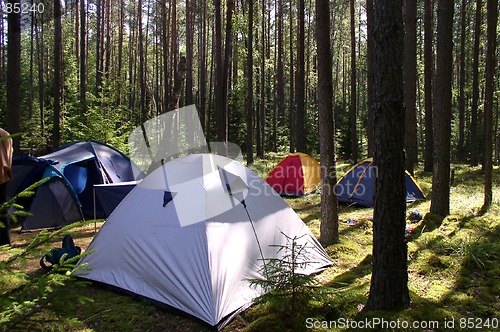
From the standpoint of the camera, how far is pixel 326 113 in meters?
6.02

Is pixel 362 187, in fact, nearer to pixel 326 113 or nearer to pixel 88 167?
pixel 326 113

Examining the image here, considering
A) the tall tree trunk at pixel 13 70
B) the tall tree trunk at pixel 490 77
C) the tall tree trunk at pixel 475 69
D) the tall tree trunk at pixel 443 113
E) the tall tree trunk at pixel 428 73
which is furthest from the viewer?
the tall tree trunk at pixel 475 69

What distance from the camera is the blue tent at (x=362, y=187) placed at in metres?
9.53

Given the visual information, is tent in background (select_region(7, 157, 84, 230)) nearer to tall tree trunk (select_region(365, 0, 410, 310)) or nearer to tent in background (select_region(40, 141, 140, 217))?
tent in background (select_region(40, 141, 140, 217))

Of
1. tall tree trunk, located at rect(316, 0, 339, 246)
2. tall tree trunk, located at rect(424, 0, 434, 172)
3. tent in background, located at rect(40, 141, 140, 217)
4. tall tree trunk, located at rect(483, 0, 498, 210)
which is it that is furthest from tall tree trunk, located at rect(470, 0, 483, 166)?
tent in background, located at rect(40, 141, 140, 217)

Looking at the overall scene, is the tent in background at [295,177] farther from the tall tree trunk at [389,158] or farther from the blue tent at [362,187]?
the tall tree trunk at [389,158]

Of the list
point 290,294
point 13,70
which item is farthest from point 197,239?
point 13,70

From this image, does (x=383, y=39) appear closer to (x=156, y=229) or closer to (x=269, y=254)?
(x=269, y=254)

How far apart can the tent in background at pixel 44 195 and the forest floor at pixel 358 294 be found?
0.39m

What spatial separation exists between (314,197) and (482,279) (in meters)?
6.14

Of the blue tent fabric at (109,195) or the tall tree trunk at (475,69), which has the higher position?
the tall tree trunk at (475,69)

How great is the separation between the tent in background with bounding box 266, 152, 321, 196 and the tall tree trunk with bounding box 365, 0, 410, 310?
7675 millimetres

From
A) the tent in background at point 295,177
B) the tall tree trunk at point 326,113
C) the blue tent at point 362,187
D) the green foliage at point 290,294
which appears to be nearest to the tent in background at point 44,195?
the tall tree trunk at point 326,113

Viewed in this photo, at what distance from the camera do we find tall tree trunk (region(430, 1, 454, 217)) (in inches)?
292
